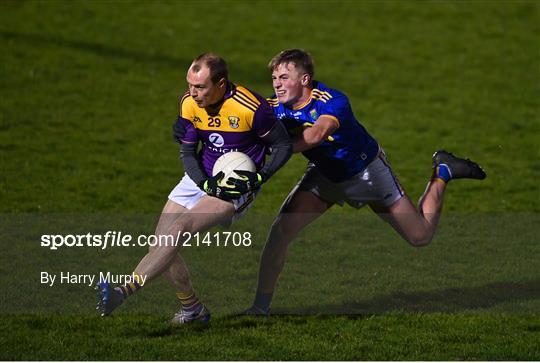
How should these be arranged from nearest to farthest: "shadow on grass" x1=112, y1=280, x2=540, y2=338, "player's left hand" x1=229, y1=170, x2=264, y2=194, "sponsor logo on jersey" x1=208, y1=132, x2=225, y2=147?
"player's left hand" x1=229, y1=170, x2=264, y2=194 → "sponsor logo on jersey" x1=208, y1=132, x2=225, y2=147 → "shadow on grass" x1=112, y1=280, x2=540, y2=338

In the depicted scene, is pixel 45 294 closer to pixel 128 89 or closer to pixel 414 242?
pixel 414 242

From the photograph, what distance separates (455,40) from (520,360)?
1526 centimetres

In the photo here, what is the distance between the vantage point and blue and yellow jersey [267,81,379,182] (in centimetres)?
1052

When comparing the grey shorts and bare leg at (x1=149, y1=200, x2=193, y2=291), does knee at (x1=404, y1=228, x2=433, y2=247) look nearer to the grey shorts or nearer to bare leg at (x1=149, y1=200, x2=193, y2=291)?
the grey shorts

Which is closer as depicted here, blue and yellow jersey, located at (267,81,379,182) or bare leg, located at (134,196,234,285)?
bare leg, located at (134,196,234,285)

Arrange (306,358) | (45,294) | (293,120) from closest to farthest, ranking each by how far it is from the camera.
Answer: (306,358)
(293,120)
(45,294)

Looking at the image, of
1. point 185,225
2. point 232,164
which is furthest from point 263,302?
point 232,164

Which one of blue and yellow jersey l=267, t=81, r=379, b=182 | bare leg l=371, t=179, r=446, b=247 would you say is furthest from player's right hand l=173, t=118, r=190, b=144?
bare leg l=371, t=179, r=446, b=247

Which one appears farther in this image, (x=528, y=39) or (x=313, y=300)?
(x=528, y=39)

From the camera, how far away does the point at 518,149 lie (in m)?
18.1

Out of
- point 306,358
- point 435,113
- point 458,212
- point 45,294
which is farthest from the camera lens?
point 435,113

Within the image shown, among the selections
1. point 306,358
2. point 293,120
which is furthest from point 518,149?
point 306,358

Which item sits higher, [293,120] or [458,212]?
[293,120]

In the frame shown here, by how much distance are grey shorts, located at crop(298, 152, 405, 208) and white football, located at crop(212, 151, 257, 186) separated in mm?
925
